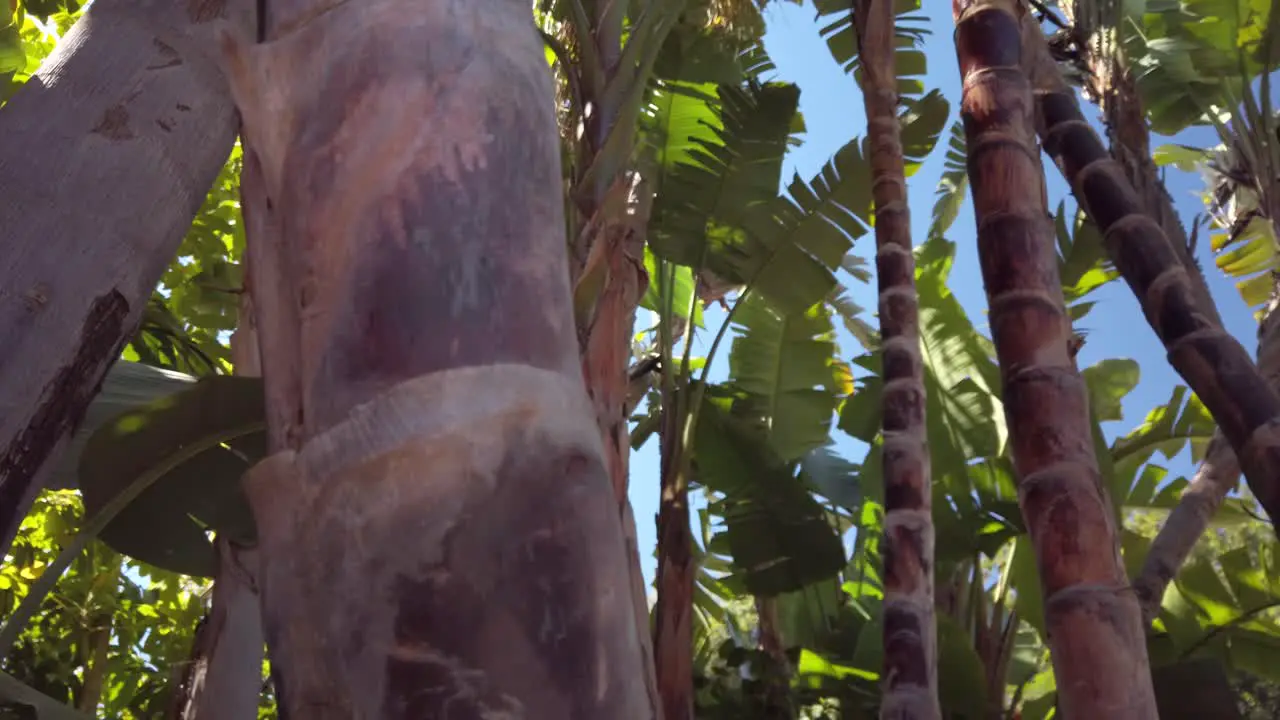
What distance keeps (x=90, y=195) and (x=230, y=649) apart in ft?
7.68

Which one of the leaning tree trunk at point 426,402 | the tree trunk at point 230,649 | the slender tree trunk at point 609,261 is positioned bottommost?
the leaning tree trunk at point 426,402

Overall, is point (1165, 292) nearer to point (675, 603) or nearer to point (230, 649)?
point (675, 603)

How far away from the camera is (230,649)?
10.2 ft

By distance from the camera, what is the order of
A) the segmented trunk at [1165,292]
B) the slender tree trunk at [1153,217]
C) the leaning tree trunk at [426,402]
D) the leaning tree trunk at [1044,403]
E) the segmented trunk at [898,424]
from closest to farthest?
the leaning tree trunk at [426,402] < the leaning tree trunk at [1044,403] < the segmented trunk at [1165,292] < the slender tree trunk at [1153,217] < the segmented trunk at [898,424]

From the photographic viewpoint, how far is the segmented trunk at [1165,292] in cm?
150

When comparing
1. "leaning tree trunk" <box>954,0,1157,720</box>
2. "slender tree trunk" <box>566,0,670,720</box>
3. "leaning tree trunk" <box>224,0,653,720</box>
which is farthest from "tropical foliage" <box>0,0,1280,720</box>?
"leaning tree trunk" <box>224,0,653,720</box>

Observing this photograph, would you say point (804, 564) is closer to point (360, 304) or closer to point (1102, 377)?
point (1102, 377)

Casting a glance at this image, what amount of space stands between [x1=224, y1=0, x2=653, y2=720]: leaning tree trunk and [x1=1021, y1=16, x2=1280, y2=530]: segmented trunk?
4.44 feet

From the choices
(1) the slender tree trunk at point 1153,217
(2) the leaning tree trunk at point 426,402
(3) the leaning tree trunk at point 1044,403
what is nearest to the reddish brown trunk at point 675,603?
(1) the slender tree trunk at point 1153,217

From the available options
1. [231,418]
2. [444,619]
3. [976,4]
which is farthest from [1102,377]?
[444,619]

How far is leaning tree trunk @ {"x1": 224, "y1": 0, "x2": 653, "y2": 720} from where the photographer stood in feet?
1.32

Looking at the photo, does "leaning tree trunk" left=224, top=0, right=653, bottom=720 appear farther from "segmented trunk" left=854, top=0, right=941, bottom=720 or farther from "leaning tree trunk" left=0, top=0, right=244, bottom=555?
"segmented trunk" left=854, top=0, right=941, bottom=720

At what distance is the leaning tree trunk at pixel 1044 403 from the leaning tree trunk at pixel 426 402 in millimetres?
1175

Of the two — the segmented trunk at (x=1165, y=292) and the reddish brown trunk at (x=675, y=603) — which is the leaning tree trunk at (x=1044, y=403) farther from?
the reddish brown trunk at (x=675, y=603)
